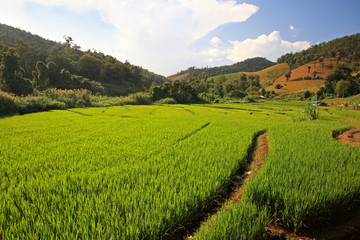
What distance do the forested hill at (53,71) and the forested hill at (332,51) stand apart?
97814mm

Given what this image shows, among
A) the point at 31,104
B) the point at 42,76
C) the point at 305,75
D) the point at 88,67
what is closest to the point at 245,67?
the point at 305,75

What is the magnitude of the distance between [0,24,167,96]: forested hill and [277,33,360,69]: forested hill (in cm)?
9781

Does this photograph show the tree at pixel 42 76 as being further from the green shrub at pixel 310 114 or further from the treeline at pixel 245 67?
the treeline at pixel 245 67

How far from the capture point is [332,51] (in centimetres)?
8350

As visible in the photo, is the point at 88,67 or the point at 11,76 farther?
the point at 88,67

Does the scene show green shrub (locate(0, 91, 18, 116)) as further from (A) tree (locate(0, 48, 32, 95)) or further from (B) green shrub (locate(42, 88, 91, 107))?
(A) tree (locate(0, 48, 32, 95))

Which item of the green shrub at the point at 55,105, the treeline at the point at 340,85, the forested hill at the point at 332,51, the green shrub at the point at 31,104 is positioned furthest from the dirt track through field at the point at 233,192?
the forested hill at the point at 332,51

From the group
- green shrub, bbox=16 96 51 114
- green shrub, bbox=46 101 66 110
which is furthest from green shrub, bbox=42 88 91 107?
green shrub, bbox=16 96 51 114

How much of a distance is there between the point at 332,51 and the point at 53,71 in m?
124

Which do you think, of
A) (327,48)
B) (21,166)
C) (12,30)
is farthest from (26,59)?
(327,48)

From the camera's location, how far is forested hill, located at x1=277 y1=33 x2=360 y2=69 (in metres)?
79.6

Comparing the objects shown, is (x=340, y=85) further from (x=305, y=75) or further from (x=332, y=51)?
(x=332, y=51)

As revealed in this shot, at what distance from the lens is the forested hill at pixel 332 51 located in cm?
7956

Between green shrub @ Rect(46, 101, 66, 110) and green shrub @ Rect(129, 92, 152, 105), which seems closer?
green shrub @ Rect(46, 101, 66, 110)
